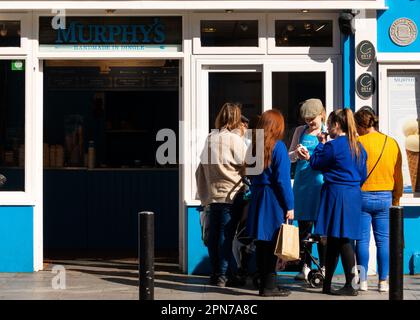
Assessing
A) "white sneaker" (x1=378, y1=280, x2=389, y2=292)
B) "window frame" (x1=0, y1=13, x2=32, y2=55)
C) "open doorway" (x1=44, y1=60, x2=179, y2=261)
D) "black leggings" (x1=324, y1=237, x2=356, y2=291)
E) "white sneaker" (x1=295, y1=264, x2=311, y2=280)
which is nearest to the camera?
"black leggings" (x1=324, y1=237, x2=356, y2=291)

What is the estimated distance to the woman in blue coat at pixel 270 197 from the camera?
9359mm

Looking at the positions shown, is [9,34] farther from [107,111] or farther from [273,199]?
[273,199]

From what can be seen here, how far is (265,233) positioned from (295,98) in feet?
7.15

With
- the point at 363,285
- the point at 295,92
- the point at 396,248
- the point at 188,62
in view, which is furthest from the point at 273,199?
the point at 188,62

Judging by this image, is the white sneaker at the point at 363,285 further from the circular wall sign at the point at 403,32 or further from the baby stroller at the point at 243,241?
the circular wall sign at the point at 403,32

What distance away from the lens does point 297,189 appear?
10.3 metres

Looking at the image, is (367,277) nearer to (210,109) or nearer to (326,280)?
(326,280)

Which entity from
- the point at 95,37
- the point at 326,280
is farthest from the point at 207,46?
the point at 326,280

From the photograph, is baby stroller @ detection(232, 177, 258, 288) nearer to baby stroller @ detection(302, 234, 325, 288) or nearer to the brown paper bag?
baby stroller @ detection(302, 234, 325, 288)

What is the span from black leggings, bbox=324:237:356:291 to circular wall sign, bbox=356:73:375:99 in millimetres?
1923

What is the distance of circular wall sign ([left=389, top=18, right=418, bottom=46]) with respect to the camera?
10875 mm

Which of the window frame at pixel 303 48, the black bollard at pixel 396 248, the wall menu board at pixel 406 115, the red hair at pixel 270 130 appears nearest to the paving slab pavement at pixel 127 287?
the wall menu board at pixel 406 115

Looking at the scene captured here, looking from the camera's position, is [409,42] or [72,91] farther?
[72,91]

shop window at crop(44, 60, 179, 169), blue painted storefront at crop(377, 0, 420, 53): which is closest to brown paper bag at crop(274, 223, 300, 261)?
blue painted storefront at crop(377, 0, 420, 53)
